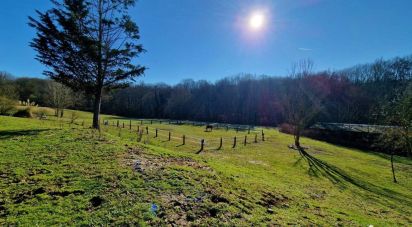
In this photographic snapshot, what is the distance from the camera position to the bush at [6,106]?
25609 mm

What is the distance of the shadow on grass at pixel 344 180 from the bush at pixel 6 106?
104 ft

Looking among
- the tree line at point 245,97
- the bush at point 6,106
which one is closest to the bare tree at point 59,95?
the tree line at point 245,97

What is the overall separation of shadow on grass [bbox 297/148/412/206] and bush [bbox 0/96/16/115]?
31.7m

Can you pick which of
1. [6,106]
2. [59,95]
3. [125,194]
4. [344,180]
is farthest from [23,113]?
[344,180]

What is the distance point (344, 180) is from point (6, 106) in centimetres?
3394

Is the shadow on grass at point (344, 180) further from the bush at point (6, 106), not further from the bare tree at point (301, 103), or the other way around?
the bush at point (6, 106)

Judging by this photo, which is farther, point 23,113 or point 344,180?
point 23,113

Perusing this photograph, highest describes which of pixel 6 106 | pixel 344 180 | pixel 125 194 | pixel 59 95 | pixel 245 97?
pixel 245 97

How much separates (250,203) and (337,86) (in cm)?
7774

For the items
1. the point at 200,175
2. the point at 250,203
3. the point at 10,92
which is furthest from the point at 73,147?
the point at 10,92

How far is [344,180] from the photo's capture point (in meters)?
16.1

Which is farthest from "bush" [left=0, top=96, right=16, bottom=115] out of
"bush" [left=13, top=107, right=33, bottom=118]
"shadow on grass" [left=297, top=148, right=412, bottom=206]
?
"shadow on grass" [left=297, top=148, right=412, bottom=206]

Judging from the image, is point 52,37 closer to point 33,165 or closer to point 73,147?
point 73,147

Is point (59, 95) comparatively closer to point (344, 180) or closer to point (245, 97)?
point (344, 180)
